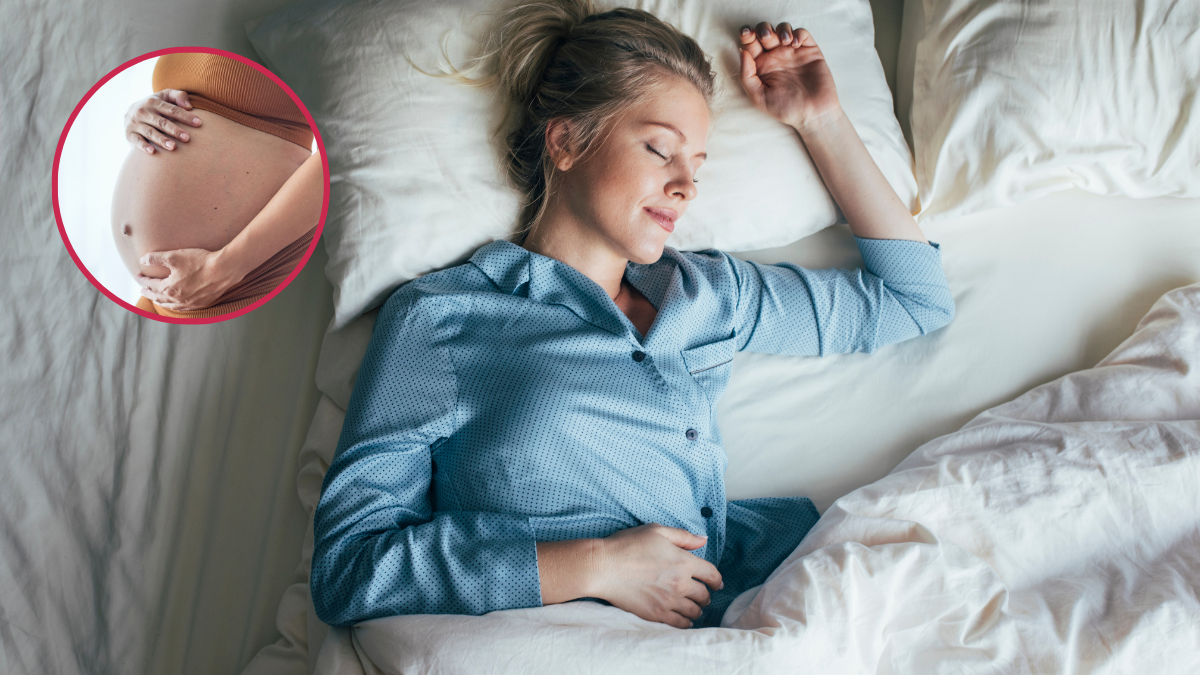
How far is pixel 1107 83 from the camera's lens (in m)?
1.28

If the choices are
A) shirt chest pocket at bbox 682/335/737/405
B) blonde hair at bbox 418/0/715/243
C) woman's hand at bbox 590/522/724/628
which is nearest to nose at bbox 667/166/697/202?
blonde hair at bbox 418/0/715/243

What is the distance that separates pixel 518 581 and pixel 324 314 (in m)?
0.66

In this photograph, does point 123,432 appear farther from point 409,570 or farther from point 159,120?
point 409,570

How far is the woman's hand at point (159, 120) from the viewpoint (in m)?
1.12

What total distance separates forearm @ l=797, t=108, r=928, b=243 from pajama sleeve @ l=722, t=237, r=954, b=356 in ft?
0.09

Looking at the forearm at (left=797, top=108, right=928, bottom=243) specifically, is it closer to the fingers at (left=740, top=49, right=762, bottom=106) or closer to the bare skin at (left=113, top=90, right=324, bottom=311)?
the fingers at (left=740, top=49, right=762, bottom=106)

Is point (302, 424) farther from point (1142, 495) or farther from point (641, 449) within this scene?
point (1142, 495)

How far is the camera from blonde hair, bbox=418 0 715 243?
44.9 inches

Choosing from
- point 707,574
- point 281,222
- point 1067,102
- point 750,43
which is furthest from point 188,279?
point 1067,102

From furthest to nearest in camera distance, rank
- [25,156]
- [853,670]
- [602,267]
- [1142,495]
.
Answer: [25,156], [602,267], [1142,495], [853,670]

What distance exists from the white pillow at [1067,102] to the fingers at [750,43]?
351 mm

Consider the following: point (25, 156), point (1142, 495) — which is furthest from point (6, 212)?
point (1142, 495)

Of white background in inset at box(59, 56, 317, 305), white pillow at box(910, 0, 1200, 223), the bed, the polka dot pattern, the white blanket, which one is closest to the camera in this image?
the white blanket

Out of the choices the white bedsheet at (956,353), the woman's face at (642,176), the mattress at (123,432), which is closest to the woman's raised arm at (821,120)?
the white bedsheet at (956,353)
